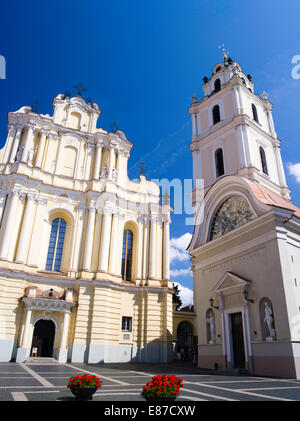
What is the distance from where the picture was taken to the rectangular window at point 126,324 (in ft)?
84.0

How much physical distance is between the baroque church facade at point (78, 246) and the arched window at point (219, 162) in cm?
620

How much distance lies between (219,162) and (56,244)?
52.1ft

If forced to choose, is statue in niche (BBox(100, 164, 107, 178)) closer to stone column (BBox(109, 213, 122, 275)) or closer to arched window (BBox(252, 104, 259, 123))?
stone column (BBox(109, 213, 122, 275))

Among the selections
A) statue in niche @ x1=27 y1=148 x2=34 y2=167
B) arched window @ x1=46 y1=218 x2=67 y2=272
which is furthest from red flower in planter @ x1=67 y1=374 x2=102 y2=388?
statue in niche @ x1=27 y1=148 x2=34 y2=167

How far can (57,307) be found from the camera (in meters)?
22.8

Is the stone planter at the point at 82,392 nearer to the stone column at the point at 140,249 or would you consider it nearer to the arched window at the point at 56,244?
the arched window at the point at 56,244

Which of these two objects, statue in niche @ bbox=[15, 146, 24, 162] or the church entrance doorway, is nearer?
the church entrance doorway

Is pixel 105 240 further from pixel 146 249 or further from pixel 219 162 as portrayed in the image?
pixel 219 162

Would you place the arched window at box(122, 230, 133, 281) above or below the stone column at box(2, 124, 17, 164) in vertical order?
below

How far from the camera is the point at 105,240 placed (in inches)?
1033

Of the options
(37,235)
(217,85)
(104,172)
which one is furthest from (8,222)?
(217,85)

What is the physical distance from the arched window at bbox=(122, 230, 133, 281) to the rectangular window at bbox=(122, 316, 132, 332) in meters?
3.44

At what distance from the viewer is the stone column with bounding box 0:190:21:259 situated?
2280 cm
